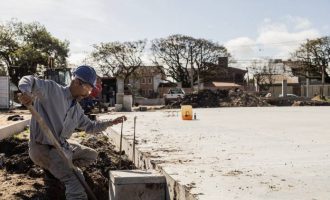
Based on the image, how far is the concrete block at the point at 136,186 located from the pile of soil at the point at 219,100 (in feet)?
84.9

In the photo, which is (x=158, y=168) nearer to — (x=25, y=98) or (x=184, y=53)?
(x=25, y=98)

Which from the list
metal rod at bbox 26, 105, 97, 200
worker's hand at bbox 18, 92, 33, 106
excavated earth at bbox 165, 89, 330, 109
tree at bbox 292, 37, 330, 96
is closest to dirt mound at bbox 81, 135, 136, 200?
metal rod at bbox 26, 105, 97, 200

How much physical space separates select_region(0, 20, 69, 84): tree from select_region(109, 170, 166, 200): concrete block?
1679 inches

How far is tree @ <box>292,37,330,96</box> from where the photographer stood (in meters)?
56.6

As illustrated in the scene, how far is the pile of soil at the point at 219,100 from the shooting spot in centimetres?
3052

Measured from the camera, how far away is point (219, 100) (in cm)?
3192

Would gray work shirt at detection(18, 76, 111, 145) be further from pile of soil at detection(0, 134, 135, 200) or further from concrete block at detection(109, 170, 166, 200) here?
pile of soil at detection(0, 134, 135, 200)

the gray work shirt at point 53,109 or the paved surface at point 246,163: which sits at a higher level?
the gray work shirt at point 53,109

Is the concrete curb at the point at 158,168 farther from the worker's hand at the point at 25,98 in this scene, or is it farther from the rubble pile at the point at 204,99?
the rubble pile at the point at 204,99

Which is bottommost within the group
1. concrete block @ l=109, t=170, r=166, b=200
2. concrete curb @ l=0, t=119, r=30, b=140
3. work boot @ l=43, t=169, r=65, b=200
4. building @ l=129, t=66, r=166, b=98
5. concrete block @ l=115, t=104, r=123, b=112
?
work boot @ l=43, t=169, r=65, b=200

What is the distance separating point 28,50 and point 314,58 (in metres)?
35.7

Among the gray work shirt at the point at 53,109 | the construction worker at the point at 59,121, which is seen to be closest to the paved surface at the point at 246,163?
the construction worker at the point at 59,121

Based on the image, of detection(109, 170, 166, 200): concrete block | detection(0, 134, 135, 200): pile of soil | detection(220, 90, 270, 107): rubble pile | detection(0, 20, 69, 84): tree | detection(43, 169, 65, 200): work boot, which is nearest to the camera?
detection(109, 170, 166, 200): concrete block

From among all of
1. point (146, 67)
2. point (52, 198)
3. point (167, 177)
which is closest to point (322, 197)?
point (167, 177)
